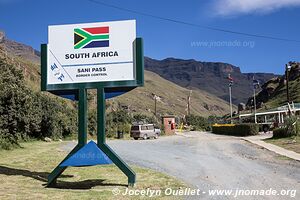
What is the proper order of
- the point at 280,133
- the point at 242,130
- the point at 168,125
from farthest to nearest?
the point at 168,125 → the point at 242,130 → the point at 280,133

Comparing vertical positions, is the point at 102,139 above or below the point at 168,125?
above

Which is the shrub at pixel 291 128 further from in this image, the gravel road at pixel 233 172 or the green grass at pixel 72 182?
the green grass at pixel 72 182

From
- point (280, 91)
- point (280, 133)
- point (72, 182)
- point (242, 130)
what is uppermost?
point (280, 91)

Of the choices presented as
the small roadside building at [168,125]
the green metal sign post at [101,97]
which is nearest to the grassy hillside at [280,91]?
the small roadside building at [168,125]

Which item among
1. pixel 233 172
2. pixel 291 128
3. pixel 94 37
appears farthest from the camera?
pixel 291 128

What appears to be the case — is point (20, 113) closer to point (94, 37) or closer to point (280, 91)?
Answer: point (94, 37)

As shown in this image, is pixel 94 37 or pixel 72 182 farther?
pixel 72 182

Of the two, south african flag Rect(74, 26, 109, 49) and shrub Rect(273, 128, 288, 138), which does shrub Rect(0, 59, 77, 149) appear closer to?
south african flag Rect(74, 26, 109, 49)

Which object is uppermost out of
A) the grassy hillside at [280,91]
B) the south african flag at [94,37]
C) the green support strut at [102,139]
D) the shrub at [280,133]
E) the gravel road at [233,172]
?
the grassy hillside at [280,91]

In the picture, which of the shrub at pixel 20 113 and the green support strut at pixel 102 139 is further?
the shrub at pixel 20 113

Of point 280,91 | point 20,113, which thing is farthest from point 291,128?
point 280,91

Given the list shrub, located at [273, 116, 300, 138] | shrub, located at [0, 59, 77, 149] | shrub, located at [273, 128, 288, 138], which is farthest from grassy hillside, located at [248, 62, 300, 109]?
shrub, located at [0, 59, 77, 149]

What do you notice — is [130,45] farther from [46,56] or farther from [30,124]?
[30,124]

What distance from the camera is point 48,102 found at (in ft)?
128
